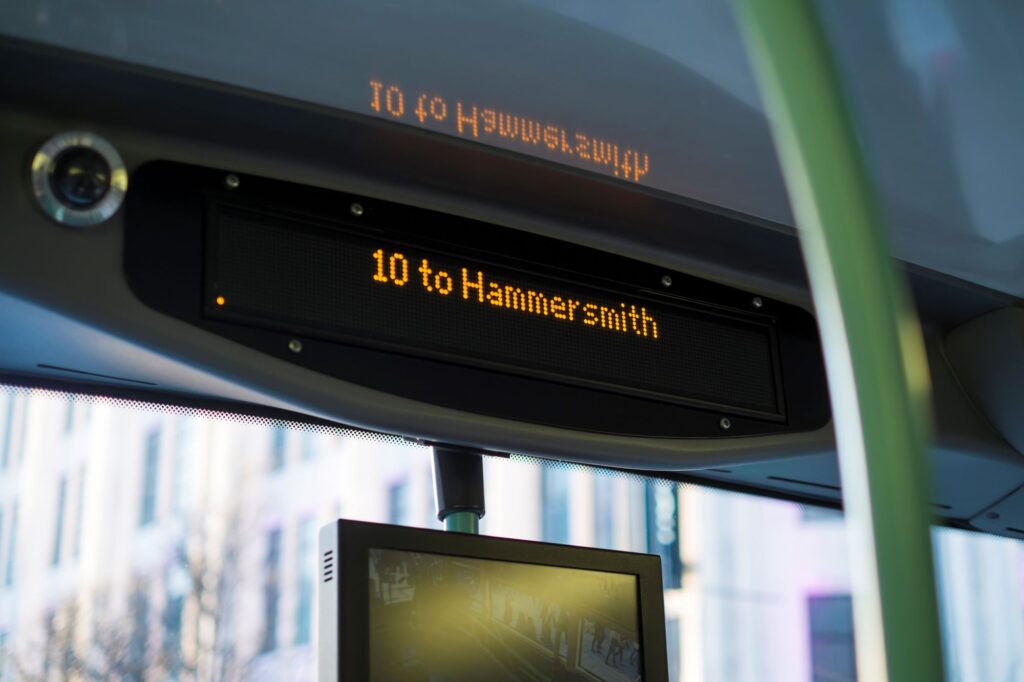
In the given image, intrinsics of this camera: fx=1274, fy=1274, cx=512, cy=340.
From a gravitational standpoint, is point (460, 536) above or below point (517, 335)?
below

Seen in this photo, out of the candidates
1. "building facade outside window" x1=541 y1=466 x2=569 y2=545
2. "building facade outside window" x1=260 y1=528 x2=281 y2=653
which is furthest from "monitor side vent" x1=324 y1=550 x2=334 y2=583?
"building facade outside window" x1=541 y1=466 x2=569 y2=545

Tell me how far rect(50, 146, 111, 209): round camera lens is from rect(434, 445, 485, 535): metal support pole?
60cm

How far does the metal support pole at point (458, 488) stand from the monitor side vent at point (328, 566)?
0.37m

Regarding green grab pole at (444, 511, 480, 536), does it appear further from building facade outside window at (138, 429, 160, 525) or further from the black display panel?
building facade outside window at (138, 429, 160, 525)

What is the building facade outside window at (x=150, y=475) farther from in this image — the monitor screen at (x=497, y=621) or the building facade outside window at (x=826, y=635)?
the monitor screen at (x=497, y=621)

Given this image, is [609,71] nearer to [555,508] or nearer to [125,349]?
[125,349]

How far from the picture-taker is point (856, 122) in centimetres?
41

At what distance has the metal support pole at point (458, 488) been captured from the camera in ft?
5.92

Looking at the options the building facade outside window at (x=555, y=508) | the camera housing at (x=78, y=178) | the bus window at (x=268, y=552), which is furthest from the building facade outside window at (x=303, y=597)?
the camera housing at (x=78, y=178)

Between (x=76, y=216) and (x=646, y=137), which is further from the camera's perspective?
(x=646, y=137)

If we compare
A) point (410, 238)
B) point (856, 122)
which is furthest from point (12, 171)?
point (856, 122)

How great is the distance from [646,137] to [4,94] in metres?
0.80

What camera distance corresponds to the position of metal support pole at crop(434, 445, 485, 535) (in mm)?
1806

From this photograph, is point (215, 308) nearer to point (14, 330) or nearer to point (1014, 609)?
point (14, 330)
